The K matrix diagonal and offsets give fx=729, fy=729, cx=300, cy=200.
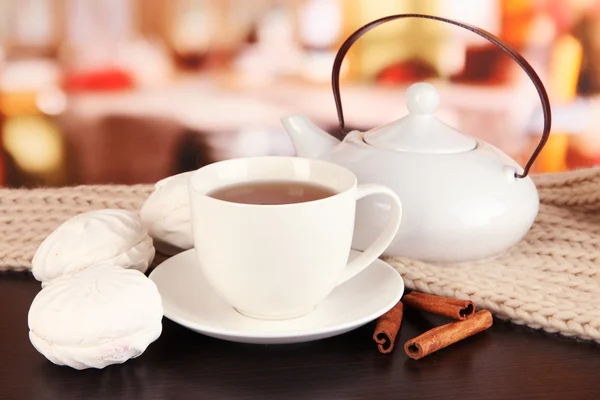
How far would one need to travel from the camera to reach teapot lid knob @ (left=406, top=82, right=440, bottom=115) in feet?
2.26

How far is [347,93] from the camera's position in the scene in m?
1.41

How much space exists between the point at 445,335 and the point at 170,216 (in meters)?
0.28

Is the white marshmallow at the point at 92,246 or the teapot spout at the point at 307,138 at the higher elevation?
the teapot spout at the point at 307,138

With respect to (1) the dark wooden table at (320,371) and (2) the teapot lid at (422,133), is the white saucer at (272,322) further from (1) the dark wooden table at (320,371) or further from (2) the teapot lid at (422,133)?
(2) the teapot lid at (422,133)

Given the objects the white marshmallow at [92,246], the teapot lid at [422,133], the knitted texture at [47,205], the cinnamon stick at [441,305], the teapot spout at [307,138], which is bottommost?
the knitted texture at [47,205]

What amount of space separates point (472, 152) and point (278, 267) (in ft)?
0.84

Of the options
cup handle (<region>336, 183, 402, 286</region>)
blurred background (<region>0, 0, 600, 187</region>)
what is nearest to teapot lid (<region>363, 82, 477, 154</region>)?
cup handle (<region>336, 183, 402, 286</region>)

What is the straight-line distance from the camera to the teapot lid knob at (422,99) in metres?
0.69

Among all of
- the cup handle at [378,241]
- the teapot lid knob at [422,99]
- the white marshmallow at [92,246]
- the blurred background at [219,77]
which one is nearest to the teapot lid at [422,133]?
the teapot lid knob at [422,99]

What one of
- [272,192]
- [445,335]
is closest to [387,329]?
[445,335]

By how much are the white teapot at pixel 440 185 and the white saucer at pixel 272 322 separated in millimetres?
50

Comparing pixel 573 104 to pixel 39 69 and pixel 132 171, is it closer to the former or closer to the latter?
pixel 132 171

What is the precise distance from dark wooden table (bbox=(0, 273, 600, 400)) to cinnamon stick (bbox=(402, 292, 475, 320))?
0.02 m

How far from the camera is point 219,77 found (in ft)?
4.59
